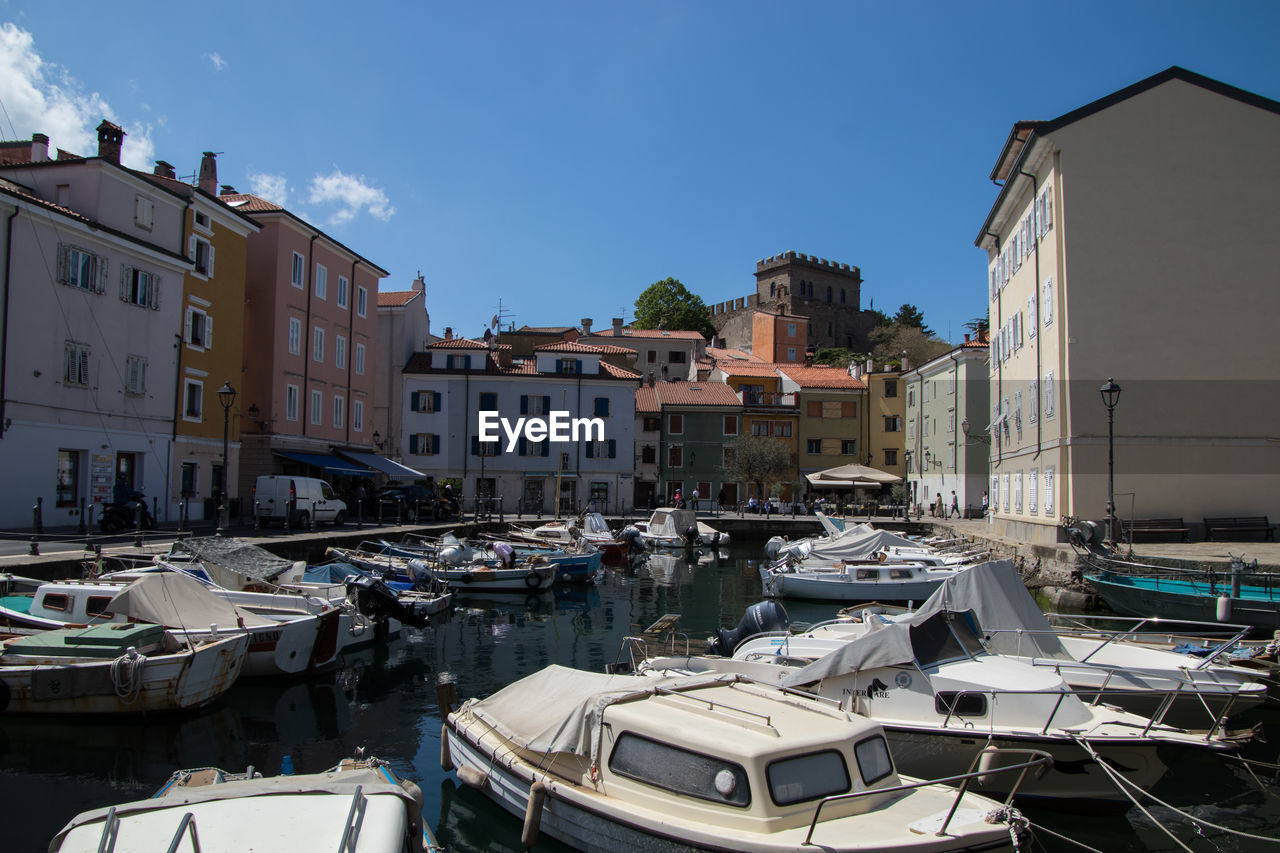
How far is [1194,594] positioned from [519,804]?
16.8 meters

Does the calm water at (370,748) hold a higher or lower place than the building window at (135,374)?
lower

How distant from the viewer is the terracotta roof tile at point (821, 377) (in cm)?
6694

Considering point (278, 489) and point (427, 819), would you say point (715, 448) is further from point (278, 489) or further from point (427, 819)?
point (427, 819)

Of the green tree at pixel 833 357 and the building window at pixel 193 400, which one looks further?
the green tree at pixel 833 357

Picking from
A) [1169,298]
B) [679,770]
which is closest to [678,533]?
[1169,298]

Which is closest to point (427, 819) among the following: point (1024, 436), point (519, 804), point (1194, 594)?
point (519, 804)

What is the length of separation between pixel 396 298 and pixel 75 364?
29579 millimetres

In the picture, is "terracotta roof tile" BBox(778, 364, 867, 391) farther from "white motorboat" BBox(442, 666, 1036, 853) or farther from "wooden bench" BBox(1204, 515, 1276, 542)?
"white motorboat" BBox(442, 666, 1036, 853)

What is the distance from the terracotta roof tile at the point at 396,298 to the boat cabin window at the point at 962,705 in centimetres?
4899

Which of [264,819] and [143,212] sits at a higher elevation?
[143,212]

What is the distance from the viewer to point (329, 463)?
39.8 m

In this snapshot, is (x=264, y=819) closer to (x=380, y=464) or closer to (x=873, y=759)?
(x=873, y=759)

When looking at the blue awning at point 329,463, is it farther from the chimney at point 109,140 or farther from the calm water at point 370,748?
the calm water at point 370,748

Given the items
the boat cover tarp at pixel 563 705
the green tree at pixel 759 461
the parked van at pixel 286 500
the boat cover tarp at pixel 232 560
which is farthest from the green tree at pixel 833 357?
the boat cover tarp at pixel 563 705
